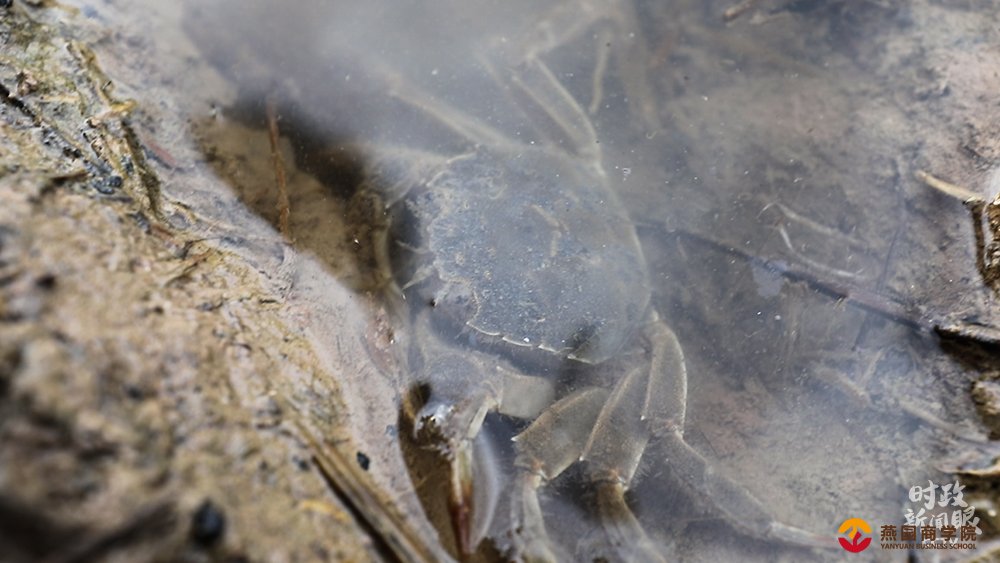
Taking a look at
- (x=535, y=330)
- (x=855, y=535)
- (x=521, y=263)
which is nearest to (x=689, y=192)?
(x=521, y=263)

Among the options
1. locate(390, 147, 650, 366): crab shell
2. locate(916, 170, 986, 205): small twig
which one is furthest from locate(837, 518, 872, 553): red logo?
locate(916, 170, 986, 205): small twig

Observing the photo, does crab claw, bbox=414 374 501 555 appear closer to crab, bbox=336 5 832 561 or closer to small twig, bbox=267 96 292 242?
crab, bbox=336 5 832 561

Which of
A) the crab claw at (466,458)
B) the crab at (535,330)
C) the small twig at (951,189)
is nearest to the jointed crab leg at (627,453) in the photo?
the crab at (535,330)

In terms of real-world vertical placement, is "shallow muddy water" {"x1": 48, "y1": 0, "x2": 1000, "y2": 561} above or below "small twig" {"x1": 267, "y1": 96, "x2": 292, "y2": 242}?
below

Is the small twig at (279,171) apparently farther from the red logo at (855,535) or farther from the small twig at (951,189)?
the small twig at (951,189)

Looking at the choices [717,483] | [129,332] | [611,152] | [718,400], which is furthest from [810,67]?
[129,332]

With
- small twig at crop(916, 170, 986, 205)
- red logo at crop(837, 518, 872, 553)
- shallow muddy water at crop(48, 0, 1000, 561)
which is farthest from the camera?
small twig at crop(916, 170, 986, 205)
